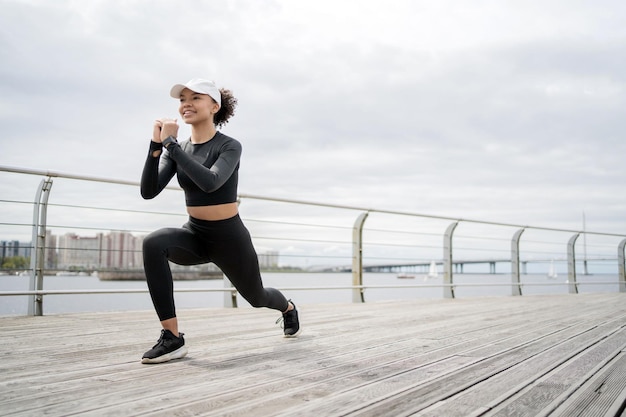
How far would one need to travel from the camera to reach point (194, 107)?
262 cm

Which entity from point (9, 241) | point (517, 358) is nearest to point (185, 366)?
point (517, 358)

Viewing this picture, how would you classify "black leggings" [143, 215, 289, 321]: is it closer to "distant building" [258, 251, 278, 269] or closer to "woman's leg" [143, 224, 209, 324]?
"woman's leg" [143, 224, 209, 324]

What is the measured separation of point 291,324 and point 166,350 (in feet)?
3.28

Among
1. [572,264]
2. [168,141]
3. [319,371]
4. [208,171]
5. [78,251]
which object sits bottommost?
[319,371]

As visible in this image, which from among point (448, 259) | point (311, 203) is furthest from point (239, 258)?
point (448, 259)

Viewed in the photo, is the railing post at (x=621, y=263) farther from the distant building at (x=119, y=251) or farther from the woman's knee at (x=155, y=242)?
the woman's knee at (x=155, y=242)

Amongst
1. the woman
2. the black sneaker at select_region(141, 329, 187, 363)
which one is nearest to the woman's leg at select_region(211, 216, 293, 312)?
the woman

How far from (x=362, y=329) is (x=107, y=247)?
104 inches

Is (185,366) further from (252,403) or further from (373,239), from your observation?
(373,239)

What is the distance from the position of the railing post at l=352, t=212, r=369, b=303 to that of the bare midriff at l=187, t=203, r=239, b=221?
4276 millimetres

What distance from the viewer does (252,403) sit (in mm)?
1570

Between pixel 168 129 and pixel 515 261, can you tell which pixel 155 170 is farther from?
pixel 515 261

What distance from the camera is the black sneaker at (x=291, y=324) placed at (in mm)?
3166

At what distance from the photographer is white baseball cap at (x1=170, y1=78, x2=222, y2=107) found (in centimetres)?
261
